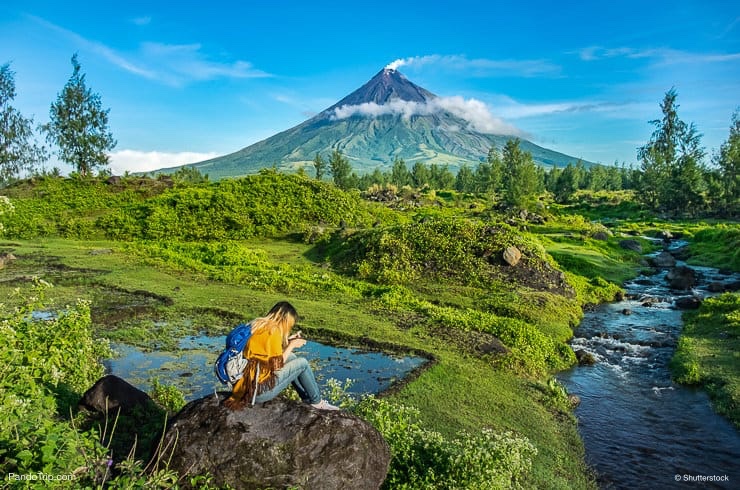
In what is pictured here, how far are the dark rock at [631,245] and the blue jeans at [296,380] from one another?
3582 centimetres

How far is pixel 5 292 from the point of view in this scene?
16594 mm

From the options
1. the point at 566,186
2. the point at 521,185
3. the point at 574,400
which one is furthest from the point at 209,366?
the point at 566,186

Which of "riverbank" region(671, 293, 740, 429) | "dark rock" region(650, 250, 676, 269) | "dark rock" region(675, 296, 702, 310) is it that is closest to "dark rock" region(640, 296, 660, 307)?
"dark rock" region(675, 296, 702, 310)

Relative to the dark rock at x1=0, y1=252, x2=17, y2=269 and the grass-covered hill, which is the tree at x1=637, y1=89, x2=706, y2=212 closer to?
the grass-covered hill

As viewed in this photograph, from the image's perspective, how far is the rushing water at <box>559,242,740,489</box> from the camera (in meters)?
9.32

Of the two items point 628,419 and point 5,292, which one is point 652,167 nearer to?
point 628,419

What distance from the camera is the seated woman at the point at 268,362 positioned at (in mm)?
6098

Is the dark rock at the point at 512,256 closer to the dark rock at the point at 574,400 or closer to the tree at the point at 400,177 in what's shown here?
the dark rock at the point at 574,400

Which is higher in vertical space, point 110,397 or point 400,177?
point 400,177

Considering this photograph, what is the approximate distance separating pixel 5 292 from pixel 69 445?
1472 cm

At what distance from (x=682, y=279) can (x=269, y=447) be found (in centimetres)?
2571

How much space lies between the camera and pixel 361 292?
1984cm

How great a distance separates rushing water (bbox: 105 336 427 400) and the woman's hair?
468 cm

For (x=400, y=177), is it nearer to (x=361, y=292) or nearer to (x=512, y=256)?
(x=512, y=256)
